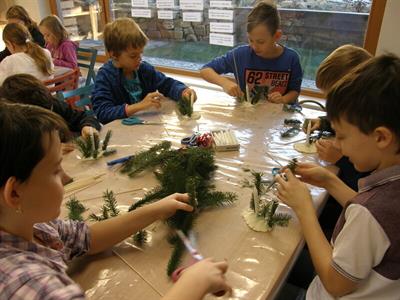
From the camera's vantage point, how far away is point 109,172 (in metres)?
1.34

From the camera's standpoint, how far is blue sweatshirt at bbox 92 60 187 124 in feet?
6.44

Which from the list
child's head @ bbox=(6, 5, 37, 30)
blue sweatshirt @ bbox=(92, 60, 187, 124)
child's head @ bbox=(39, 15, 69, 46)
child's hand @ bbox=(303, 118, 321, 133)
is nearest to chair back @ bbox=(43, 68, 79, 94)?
blue sweatshirt @ bbox=(92, 60, 187, 124)

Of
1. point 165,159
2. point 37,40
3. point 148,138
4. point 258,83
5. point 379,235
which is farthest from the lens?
point 37,40

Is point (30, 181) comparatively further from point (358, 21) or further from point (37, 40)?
point (37, 40)

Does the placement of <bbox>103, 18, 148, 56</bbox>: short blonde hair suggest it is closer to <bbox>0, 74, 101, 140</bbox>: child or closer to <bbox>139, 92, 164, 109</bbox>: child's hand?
<bbox>139, 92, 164, 109</bbox>: child's hand

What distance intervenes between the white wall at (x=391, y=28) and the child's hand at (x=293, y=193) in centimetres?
188

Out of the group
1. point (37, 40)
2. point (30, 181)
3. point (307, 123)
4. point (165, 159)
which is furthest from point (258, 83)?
point (37, 40)

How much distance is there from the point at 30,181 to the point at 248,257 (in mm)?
544

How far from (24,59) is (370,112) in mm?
2820

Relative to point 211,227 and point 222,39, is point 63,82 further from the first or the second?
point 211,227

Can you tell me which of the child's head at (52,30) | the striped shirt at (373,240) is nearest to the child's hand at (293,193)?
the striped shirt at (373,240)

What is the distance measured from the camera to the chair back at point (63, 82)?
279 cm

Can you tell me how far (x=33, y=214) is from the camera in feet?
2.40

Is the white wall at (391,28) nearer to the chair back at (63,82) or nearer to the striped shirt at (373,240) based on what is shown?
the striped shirt at (373,240)
